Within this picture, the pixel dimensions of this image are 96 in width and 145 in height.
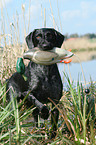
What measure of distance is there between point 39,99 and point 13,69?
1.36m

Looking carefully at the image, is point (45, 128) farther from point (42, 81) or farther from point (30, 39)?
point (30, 39)

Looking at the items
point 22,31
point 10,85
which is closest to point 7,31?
point 22,31

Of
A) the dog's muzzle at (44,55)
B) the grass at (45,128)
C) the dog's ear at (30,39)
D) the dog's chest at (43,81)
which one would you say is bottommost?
the grass at (45,128)

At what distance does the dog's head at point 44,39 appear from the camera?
5.88 feet

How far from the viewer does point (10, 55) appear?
3301mm

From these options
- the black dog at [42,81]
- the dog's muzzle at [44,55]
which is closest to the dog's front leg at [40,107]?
the black dog at [42,81]

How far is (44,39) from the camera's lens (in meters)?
1.79

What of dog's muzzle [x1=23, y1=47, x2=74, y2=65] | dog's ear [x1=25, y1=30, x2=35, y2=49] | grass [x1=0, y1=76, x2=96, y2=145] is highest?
dog's ear [x1=25, y1=30, x2=35, y2=49]

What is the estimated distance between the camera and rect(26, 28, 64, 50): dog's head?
5.88ft

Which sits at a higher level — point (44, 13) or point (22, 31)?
point (44, 13)

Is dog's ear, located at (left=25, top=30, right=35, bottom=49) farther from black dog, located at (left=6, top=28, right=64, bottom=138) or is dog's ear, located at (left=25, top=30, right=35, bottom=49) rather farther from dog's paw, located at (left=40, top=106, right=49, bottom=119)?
dog's paw, located at (left=40, top=106, right=49, bottom=119)

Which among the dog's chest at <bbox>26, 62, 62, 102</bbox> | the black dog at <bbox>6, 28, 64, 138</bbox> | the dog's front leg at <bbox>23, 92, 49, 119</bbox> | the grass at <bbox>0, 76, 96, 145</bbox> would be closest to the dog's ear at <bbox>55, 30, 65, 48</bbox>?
the black dog at <bbox>6, 28, 64, 138</bbox>

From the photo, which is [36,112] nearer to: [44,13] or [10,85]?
[10,85]

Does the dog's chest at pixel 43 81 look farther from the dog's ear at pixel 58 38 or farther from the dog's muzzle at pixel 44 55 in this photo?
the dog's ear at pixel 58 38
